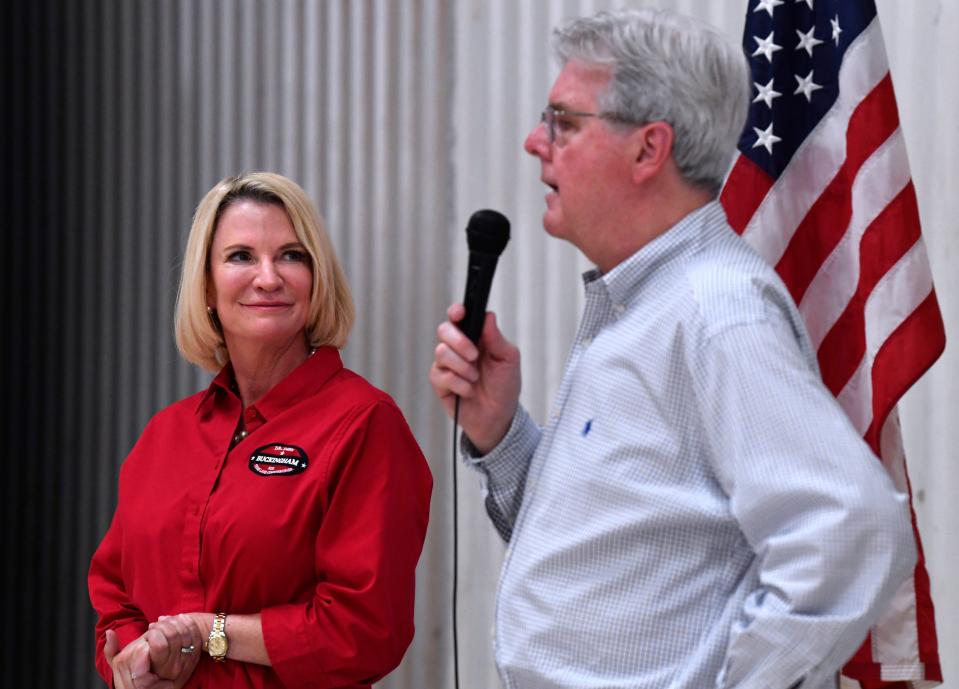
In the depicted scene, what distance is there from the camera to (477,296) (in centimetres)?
171

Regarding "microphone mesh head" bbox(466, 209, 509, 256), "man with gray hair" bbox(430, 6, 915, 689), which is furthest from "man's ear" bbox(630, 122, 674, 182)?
"microphone mesh head" bbox(466, 209, 509, 256)

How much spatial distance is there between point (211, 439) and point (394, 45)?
171cm

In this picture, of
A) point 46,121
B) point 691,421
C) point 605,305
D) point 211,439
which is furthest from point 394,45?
point 691,421

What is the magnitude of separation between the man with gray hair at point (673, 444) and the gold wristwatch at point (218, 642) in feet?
2.56

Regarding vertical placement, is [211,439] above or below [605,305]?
below

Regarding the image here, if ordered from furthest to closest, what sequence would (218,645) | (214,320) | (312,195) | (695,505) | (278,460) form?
(312,195) → (214,320) → (278,460) → (218,645) → (695,505)

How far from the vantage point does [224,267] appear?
2.57m

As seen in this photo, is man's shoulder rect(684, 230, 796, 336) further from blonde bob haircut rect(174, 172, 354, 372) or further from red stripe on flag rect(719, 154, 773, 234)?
blonde bob haircut rect(174, 172, 354, 372)

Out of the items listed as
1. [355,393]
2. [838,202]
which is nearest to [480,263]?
[355,393]

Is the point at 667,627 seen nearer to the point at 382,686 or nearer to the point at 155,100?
the point at 382,686

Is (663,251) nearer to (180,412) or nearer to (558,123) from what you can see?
(558,123)

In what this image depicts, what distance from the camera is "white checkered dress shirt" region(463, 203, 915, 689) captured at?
1.39 m

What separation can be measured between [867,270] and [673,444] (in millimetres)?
1046

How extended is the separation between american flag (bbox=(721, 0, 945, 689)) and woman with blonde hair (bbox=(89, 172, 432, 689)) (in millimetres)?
855
